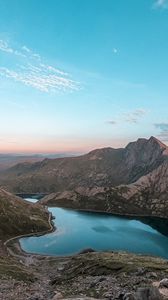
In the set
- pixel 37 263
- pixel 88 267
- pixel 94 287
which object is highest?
pixel 94 287

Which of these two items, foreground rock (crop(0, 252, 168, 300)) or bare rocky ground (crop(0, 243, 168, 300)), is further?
bare rocky ground (crop(0, 243, 168, 300))

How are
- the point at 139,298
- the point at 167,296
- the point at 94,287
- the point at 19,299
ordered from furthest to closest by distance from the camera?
the point at 94,287 < the point at 19,299 < the point at 167,296 < the point at 139,298

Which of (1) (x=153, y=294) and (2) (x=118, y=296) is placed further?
(2) (x=118, y=296)

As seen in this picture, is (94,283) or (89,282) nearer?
(94,283)

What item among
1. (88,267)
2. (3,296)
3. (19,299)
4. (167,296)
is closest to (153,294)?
(167,296)

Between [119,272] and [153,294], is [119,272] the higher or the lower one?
the lower one

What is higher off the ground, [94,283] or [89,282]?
Result: [94,283]

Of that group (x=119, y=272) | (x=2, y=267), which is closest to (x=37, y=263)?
(x=2, y=267)

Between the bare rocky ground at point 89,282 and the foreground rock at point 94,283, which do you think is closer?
the foreground rock at point 94,283

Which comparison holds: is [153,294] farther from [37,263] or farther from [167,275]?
[37,263]

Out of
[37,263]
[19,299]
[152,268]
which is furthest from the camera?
[37,263]
